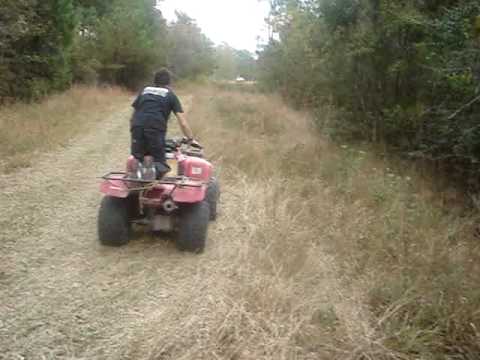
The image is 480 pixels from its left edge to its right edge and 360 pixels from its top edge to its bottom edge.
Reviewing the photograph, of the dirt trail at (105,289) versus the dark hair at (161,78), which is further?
the dark hair at (161,78)

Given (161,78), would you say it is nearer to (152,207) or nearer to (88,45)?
(152,207)

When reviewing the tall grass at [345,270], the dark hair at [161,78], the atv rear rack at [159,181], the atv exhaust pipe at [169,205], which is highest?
the dark hair at [161,78]

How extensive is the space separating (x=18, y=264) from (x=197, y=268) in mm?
1682

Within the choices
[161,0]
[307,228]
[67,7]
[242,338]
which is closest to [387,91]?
[307,228]

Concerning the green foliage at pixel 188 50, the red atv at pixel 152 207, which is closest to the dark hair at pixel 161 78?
the red atv at pixel 152 207

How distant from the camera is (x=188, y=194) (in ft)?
14.2

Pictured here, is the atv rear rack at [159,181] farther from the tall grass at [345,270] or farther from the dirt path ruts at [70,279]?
the tall grass at [345,270]

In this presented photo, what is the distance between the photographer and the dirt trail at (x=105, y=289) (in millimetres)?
3084

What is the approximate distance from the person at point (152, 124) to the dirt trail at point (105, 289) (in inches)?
35.8

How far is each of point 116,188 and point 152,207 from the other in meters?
0.41

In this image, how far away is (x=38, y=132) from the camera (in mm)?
9555

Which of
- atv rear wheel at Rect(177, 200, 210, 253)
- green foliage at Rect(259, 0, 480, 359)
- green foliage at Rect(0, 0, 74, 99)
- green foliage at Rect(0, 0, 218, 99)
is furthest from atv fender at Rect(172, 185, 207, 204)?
green foliage at Rect(0, 0, 74, 99)

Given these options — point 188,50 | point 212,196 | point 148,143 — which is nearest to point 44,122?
point 212,196

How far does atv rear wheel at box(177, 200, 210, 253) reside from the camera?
4.46 metres
